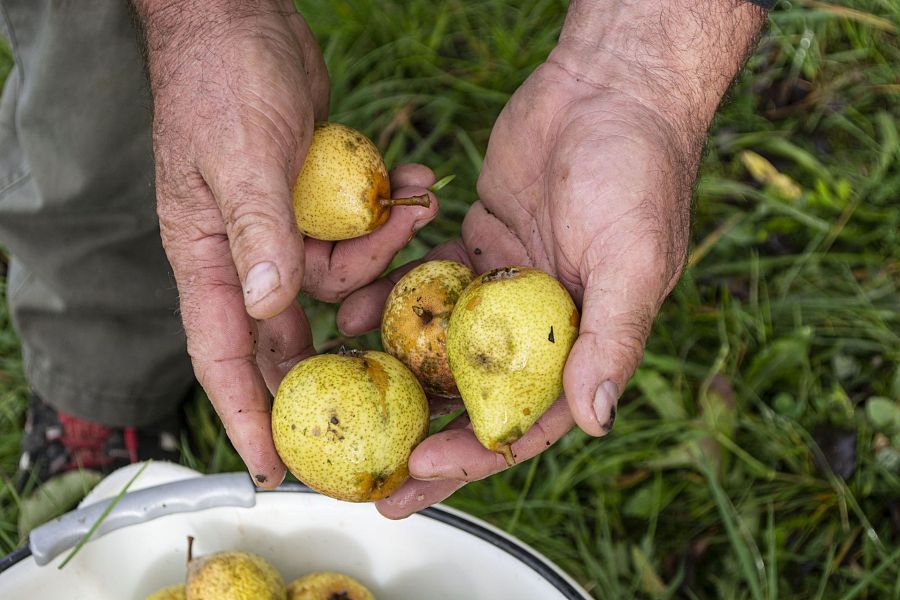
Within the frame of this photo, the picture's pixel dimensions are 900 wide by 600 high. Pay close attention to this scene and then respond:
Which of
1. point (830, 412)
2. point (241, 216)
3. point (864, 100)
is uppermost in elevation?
point (241, 216)

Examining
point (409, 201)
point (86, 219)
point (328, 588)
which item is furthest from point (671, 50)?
point (86, 219)

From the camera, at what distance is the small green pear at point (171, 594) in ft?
8.09

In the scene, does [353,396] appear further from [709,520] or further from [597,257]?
[709,520]

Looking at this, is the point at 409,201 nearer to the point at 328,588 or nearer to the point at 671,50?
the point at 671,50

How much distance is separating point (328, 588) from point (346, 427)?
2.03 feet

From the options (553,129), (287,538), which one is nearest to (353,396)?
(287,538)

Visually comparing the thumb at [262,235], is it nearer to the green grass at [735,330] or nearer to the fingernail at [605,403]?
the fingernail at [605,403]

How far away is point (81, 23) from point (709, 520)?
117 inches

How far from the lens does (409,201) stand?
8.98 ft

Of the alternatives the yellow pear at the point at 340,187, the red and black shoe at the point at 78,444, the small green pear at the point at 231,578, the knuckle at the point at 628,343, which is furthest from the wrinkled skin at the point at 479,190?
the red and black shoe at the point at 78,444

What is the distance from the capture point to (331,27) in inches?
164

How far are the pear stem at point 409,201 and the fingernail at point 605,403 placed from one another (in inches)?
38.3

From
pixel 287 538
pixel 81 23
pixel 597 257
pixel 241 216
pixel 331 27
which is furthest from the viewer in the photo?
pixel 331 27

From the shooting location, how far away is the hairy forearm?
A: 2732mm
